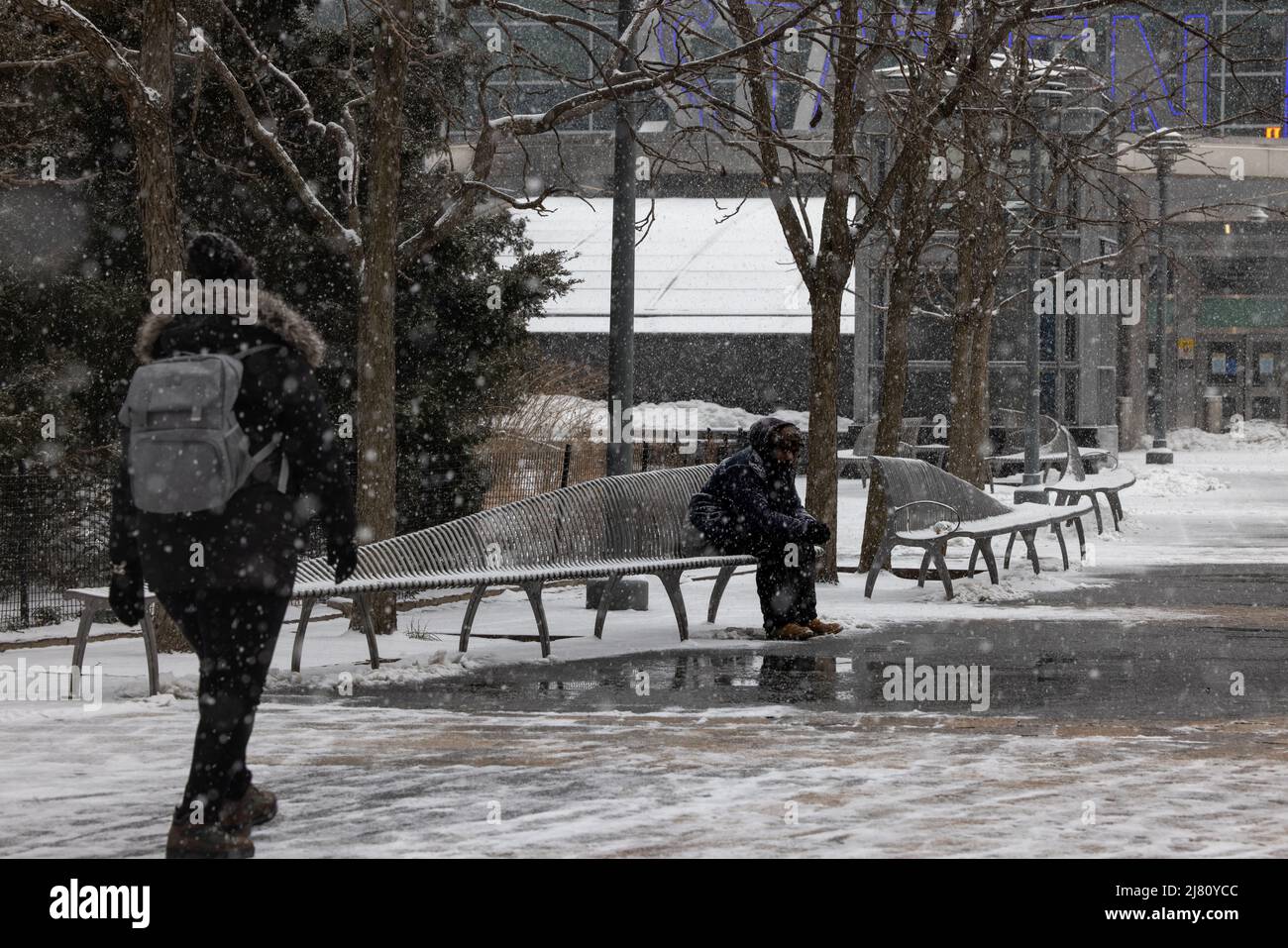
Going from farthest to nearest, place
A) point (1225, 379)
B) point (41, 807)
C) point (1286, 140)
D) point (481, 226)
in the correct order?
point (1225, 379) < point (1286, 140) < point (481, 226) < point (41, 807)

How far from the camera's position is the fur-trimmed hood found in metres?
5.50

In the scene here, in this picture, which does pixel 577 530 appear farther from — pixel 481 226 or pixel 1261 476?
pixel 1261 476

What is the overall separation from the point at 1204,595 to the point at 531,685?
21.7 ft

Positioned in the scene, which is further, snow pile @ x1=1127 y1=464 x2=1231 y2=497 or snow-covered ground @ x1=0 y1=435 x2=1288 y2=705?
snow pile @ x1=1127 y1=464 x2=1231 y2=497

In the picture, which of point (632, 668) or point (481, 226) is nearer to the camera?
point (632, 668)

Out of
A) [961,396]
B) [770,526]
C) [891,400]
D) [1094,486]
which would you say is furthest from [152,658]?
[1094,486]

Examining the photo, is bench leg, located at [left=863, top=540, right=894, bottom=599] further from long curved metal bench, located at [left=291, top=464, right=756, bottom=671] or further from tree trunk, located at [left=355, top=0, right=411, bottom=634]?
tree trunk, located at [left=355, top=0, right=411, bottom=634]

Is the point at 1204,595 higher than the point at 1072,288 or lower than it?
lower

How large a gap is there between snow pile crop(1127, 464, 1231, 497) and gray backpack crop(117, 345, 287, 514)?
923 inches

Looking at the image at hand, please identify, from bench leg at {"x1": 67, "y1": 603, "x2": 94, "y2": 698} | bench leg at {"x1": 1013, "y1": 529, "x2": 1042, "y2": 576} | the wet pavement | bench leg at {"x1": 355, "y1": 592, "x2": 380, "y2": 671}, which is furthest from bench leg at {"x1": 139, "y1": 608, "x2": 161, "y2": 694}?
bench leg at {"x1": 1013, "y1": 529, "x2": 1042, "y2": 576}

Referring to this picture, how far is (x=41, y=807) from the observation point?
6.09m

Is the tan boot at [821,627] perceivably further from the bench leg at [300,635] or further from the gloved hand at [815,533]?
the bench leg at [300,635]

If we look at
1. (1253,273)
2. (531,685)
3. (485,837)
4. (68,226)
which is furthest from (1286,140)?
(485,837)

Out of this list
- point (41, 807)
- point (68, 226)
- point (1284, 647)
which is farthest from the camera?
point (68, 226)
